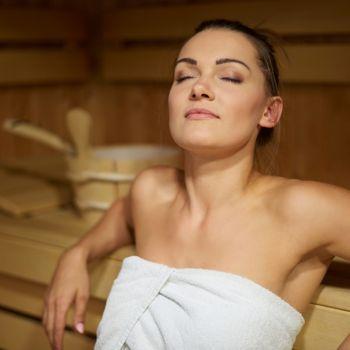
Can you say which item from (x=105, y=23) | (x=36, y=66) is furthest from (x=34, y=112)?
(x=105, y=23)

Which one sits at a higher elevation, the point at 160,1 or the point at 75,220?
the point at 160,1

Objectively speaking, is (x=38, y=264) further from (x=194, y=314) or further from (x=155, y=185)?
(x=194, y=314)

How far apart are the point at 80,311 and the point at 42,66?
4.79 feet

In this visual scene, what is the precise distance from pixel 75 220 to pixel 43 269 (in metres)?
0.21

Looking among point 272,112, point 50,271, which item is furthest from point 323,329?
point 50,271

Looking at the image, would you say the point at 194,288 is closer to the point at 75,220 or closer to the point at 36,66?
the point at 75,220

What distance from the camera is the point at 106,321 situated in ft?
3.59

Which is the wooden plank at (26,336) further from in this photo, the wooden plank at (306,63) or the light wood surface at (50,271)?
the wooden plank at (306,63)

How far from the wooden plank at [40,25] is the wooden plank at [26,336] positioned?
45.8 inches

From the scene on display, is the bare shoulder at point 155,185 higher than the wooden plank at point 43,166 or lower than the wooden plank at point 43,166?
higher

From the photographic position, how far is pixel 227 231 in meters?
1.04

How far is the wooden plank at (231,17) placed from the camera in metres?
1.97

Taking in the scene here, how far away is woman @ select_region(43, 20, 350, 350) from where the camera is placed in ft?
3.20

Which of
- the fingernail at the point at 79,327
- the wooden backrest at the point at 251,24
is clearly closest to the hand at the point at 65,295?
the fingernail at the point at 79,327
